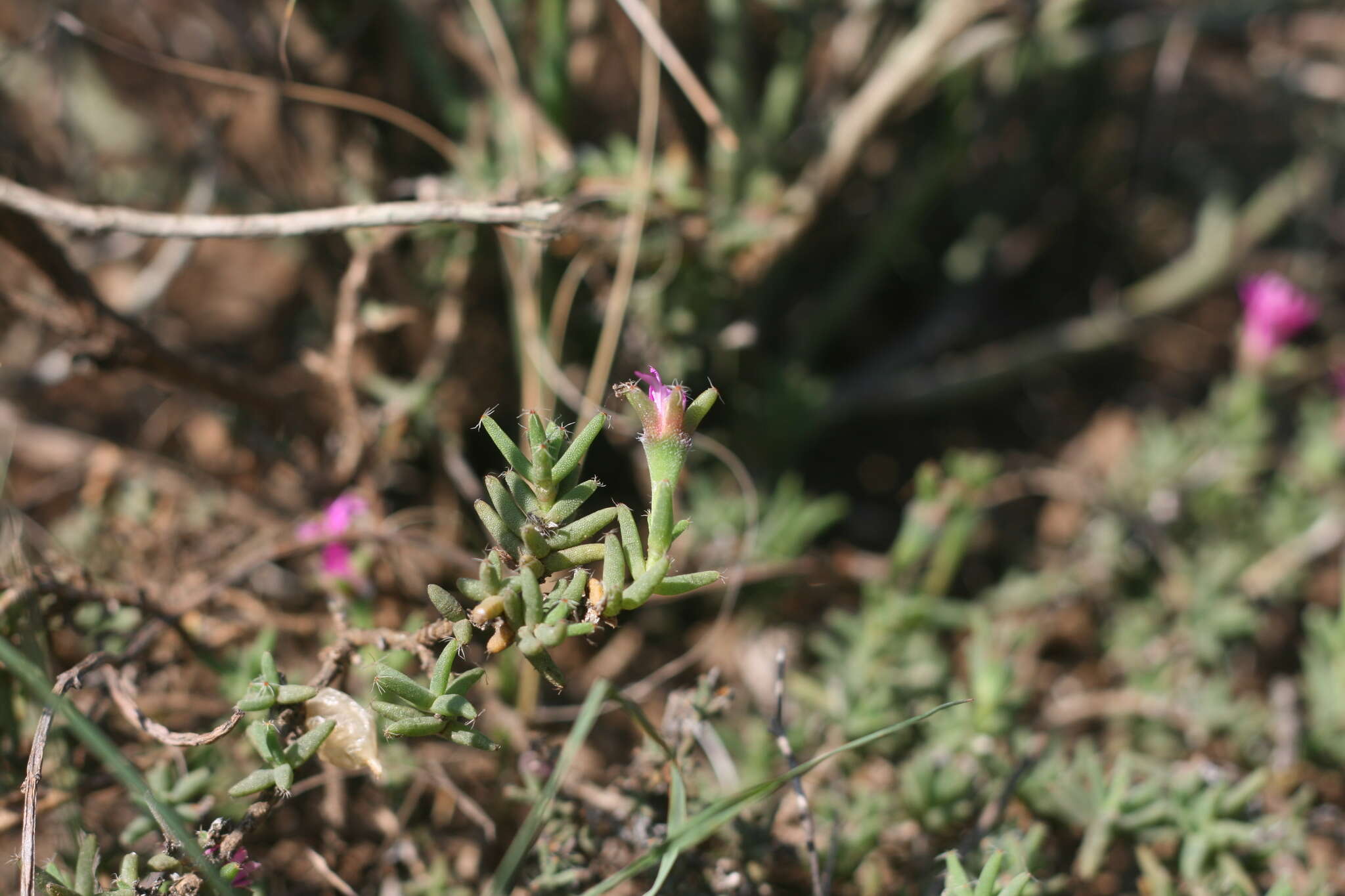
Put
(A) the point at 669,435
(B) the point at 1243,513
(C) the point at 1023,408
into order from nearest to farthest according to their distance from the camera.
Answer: (A) the point at 669,435
(B) the point at 1243,513
(C) the point at 1023,408

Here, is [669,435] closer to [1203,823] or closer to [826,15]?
[1203,823]

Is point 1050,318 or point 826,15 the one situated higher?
point 826,15

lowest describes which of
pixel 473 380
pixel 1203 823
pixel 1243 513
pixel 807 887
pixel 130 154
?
pixel 807 887

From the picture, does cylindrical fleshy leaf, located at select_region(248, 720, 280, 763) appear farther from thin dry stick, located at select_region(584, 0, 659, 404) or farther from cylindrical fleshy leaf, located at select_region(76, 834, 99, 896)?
thin dry stick, located at select_region(584, 0, 659, 404)

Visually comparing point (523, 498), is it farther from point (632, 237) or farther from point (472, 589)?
point (632, 237)

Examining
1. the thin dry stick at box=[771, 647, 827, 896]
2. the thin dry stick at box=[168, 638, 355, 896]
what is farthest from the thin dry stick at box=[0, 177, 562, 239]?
the thin dry stick at box=[771, 647, 827, 896]

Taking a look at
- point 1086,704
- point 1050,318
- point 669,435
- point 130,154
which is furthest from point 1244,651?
point 130,154

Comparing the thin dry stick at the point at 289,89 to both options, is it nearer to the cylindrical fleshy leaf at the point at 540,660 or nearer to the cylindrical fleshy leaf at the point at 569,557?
the cylindrical fleshy leaf at the point at 569,557
